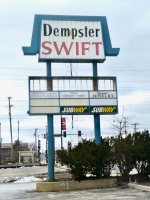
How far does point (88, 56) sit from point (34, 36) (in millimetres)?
3169

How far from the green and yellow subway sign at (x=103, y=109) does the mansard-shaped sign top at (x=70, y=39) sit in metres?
2.71

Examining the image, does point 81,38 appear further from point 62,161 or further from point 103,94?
point 62,161

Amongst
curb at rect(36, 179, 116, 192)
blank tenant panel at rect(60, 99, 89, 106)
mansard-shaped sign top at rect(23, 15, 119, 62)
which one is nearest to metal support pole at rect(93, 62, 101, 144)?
mansard-shaped sign top at rect(23, 15, 119, 62)

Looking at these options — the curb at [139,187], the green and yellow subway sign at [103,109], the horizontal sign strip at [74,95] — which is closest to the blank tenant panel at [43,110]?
the horizontal sign strip at [74,95]

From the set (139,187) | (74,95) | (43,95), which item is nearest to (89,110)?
(74,95)

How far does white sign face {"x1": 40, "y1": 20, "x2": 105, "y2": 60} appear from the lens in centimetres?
2034

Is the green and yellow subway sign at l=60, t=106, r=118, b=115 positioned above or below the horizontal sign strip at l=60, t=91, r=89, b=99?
below

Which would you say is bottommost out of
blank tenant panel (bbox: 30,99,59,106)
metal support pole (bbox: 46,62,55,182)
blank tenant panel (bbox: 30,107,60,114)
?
metal support pole (bbox: 46,62,55,182)

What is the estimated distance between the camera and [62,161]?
18312 millimetres

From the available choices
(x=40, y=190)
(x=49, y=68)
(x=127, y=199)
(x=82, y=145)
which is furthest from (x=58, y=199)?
(x=49, y=68)

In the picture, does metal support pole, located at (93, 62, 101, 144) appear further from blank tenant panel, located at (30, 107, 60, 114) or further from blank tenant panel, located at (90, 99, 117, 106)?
blank tenant panel, located at (30, 107, 60, 114)

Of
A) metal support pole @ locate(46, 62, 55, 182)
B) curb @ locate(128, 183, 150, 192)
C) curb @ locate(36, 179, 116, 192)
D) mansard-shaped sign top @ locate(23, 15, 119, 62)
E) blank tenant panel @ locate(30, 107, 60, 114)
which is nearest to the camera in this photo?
curb @ locate(128, 183, 150, 192)

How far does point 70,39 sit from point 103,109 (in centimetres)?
430

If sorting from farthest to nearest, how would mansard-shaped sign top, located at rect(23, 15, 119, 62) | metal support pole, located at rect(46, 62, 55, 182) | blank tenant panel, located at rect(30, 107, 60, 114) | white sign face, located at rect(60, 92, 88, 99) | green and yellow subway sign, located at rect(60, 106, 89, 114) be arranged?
1. mansard-shaped sign top, located at rect(23, 15, 119, 62)
2. white sign face, located at rect(60, 92, 88, 99)
3. green and yellow subway sign, located at rect(60, 106, 89, 114)
4. metal support pole, located at rect(46, 62, 55, 182)
5. blank tenant panel, located at rect(30, 107, 60, 114)
